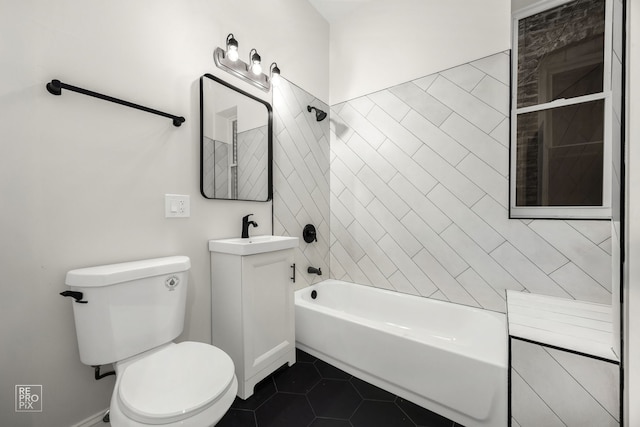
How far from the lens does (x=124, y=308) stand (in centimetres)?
109

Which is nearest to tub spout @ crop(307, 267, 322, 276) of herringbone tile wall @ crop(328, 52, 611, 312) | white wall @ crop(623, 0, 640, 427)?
herringbone tile wall @ crop(328, 52, 611, 312)

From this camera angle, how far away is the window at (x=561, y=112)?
A: 1.56 metres

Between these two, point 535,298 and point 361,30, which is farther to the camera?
point 361,30

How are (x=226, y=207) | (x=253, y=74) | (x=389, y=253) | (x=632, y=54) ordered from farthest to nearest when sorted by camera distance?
(x=389, y=253) → (x=253, y=74) → (x=226, y=207) → (x=632, y=54)

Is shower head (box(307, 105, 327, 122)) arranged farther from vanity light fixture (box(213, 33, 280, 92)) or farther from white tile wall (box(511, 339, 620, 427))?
white tile wall (box(511, 339, 620, 427))

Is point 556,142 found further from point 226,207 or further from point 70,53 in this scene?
point 70,53

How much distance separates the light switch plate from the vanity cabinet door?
436 mm

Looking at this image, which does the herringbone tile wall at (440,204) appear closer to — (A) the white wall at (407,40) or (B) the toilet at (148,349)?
(A) the white wall at (407,40)

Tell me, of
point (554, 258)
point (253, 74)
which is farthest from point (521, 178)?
point (253, 74)

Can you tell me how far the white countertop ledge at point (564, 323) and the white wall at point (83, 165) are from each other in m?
1.72

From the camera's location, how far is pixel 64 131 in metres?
1.09

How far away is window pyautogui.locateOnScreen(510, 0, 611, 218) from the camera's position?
1562mm

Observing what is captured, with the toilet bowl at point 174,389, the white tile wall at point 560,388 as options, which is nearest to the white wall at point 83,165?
the toilet bowl at point 174,389

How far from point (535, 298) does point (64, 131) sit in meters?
2.55
